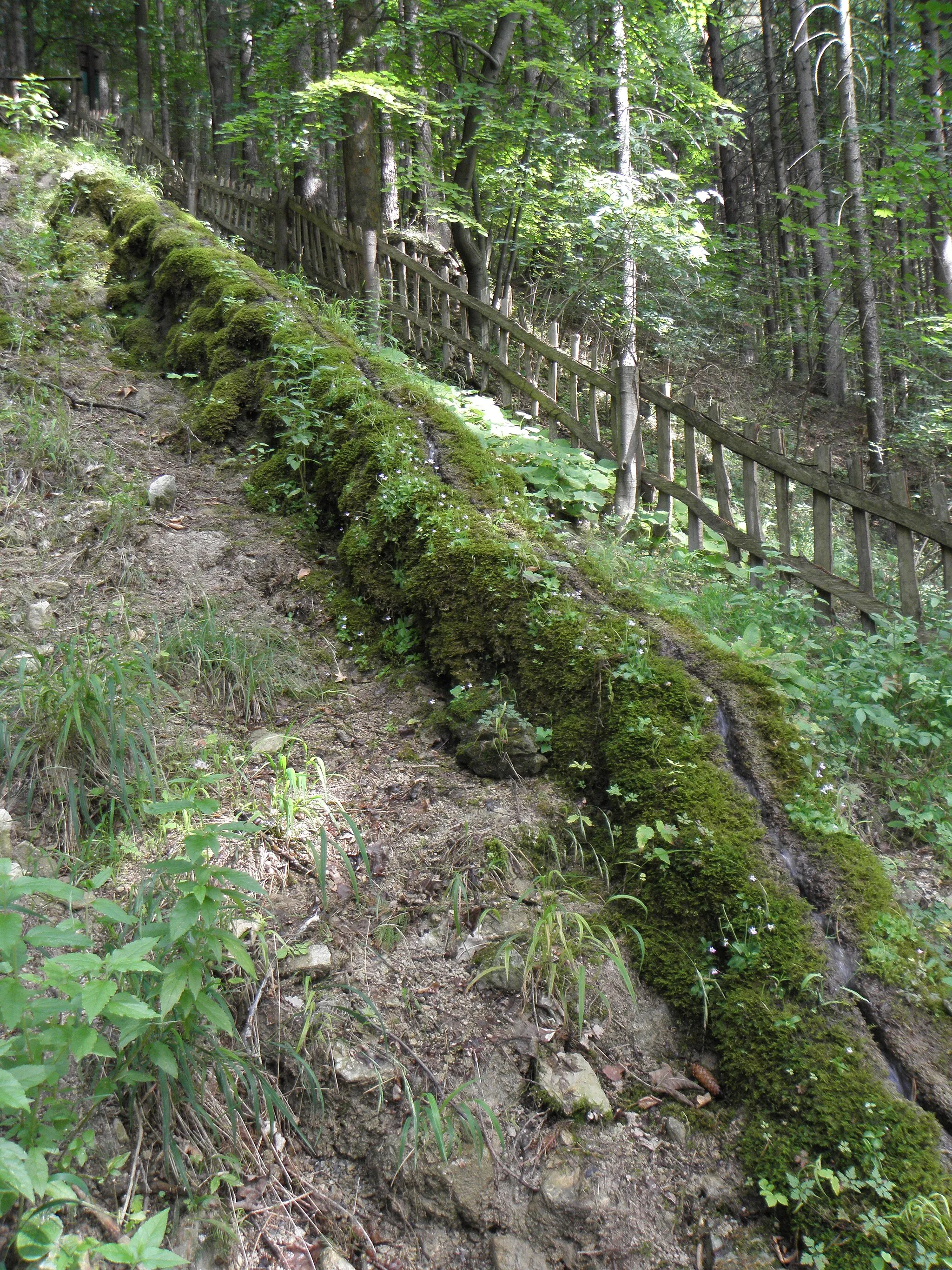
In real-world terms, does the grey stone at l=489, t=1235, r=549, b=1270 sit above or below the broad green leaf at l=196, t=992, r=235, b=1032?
below

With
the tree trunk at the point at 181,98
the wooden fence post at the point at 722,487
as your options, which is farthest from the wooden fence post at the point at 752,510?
the tree trunk at the point at 181,98

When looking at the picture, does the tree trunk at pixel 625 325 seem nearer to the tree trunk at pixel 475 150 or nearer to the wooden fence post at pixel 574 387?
the wooden fence post at pixel 574 387

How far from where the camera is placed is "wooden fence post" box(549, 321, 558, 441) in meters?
7.21

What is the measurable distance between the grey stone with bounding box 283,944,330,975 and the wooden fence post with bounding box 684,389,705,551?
4.65 metres

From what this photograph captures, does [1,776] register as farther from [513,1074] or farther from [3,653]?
[513,1074]

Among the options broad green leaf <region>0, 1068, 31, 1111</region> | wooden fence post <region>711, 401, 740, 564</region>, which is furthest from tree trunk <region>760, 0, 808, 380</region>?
broad green leaf <region>0, 1068, 31, 1111</region>

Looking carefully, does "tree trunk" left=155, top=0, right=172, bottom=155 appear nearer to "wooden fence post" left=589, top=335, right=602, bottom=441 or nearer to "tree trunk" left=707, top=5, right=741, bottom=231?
"tree trunk" left=707, top=5, right=741, bottom=231

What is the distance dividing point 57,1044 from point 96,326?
6.67 metres

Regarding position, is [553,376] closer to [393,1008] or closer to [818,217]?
[393,1008]

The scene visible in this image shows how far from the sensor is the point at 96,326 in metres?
6.63

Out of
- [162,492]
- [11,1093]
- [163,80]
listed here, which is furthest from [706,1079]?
[163,80]

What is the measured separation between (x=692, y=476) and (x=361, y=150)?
658 centimetres

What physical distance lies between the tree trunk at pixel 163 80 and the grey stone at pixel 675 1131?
24.1 meters

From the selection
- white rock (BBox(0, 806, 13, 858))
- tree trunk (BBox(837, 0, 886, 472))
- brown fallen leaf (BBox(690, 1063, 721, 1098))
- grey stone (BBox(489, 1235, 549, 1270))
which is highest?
tree trunk (BBox(837, 0, 886, 472))
